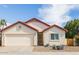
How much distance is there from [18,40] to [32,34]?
0.72m

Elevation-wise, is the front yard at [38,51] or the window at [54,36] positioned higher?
the window at [54,36]

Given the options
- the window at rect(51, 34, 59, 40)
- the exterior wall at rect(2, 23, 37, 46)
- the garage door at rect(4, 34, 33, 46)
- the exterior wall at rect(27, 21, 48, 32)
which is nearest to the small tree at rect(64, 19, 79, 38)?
the window at rect(51, 34, 59, 40)

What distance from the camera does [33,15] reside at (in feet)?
68.4

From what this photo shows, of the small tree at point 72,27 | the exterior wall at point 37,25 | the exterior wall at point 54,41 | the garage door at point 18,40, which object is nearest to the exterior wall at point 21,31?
the garage door at point 18,40

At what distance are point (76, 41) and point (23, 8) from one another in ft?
9.36

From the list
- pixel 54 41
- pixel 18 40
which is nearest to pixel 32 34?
pixel 18 40

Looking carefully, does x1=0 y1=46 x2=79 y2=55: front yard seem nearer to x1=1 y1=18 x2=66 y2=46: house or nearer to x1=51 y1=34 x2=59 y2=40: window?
x1=1 y1=18 x2=66 y2=46: house

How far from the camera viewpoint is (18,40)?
21391mm

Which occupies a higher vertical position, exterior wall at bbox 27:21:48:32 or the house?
exterior wall at bbox 27:21:48:32

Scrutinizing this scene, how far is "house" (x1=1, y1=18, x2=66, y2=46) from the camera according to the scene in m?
21.0

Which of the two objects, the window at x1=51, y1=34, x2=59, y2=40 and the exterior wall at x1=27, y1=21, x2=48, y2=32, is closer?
the exterior wall at x1=27, y1=21, x2=48, y2=32

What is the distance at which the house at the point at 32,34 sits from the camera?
2100 centimetres

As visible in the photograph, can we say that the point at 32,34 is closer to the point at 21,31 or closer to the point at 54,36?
the point at 21,31

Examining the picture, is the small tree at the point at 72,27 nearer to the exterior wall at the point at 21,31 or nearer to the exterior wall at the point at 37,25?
the exterior wall at the point at 37,25
